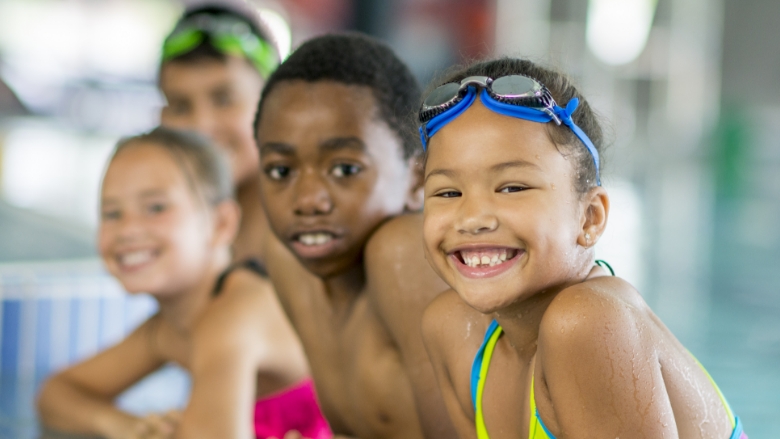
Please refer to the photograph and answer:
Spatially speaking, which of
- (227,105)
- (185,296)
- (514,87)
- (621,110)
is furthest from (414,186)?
(621,110)

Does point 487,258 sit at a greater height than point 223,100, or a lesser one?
lesser

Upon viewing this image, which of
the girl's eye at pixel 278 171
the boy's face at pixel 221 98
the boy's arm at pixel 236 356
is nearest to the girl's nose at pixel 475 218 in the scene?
the girl's eye at pixel 278 171

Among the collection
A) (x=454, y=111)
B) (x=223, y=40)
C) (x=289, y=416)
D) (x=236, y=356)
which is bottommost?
(x=289, y=416)

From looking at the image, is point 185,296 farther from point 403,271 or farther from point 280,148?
point 403,271

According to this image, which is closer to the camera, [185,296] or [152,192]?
[152,192]

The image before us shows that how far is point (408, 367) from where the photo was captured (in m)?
1.99

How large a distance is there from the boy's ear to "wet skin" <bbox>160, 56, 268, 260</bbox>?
1.47 m

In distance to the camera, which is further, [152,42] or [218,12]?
[152,42]

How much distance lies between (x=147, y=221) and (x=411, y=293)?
1.20 m

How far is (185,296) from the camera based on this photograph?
2934 millimetres

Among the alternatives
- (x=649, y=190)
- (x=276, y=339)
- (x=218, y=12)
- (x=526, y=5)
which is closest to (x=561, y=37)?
(x=526, y=5)

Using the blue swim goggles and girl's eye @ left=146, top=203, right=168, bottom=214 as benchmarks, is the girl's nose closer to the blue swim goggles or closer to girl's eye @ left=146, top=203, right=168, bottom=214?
the blue swim goggles

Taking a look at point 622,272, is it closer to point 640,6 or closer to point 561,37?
point 561,37

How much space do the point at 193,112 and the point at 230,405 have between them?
1.59m
